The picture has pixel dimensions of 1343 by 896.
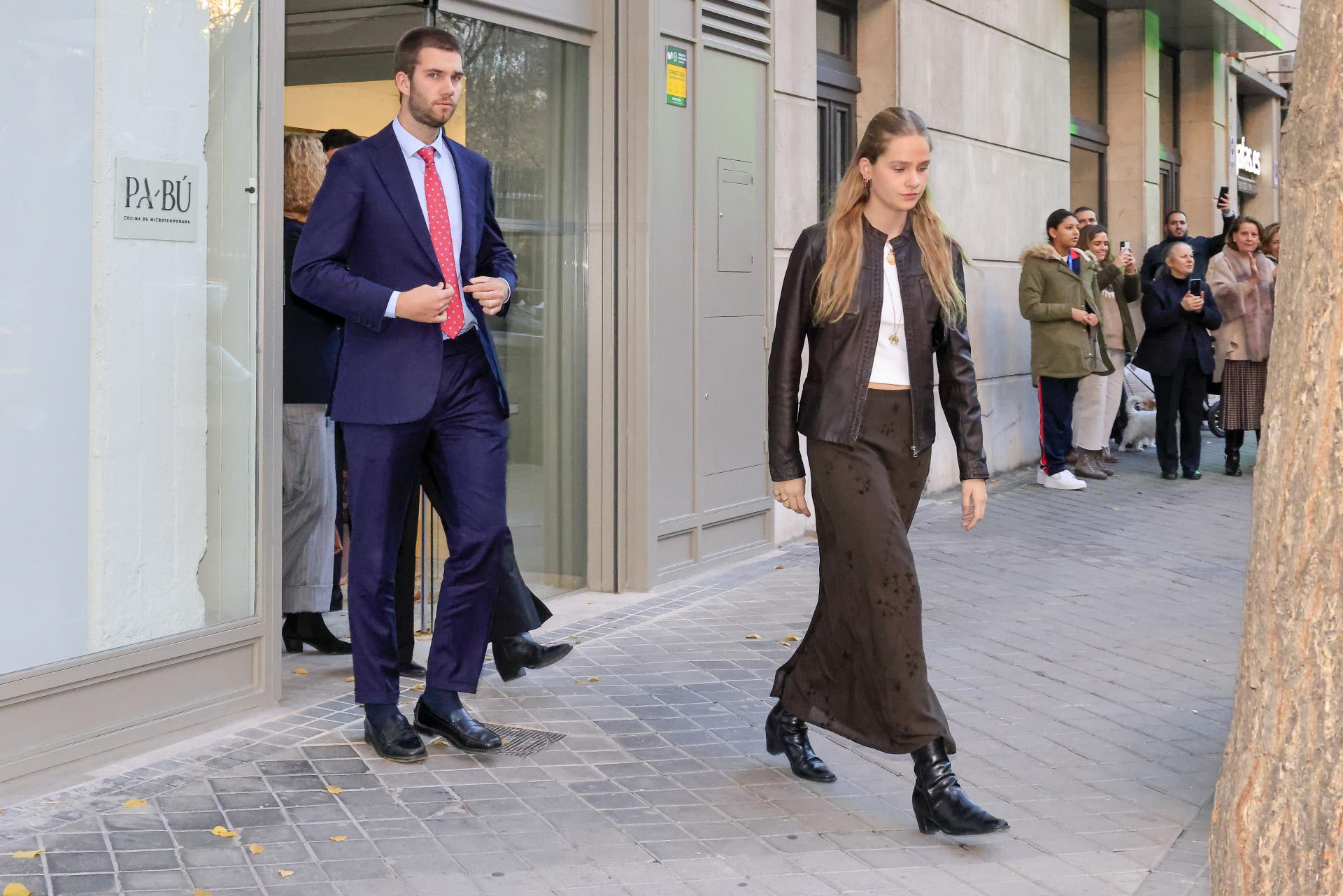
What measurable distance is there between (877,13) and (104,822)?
8714 mm

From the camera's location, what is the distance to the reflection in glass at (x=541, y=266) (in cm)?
759

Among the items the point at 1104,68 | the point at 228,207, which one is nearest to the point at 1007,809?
the point at 228,207

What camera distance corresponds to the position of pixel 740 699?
5.96 m

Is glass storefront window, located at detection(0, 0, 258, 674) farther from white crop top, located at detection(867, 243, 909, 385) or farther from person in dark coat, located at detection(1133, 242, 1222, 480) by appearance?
person in dark coat, located at detection(1133, 242, 1222, 480)

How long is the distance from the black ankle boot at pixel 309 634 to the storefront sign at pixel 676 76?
328cm

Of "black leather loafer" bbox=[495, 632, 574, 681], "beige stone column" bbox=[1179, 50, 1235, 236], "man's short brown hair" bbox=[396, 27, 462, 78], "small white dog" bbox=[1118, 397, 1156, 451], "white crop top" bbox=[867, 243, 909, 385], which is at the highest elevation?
"beige stone column" bbox=[1179, 50, 1235, 236]

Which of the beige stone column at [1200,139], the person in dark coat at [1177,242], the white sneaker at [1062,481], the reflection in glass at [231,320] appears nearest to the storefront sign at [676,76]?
the reflection in glass at [231,320]

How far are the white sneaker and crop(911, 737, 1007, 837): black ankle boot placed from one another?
27.2 feet

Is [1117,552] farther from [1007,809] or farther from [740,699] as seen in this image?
[1007,809]

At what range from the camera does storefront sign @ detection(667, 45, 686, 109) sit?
8.23m

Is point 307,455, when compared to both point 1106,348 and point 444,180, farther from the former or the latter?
point 1106,348

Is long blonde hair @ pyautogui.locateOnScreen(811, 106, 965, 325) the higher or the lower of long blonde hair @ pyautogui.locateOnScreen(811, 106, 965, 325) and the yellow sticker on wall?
the lower

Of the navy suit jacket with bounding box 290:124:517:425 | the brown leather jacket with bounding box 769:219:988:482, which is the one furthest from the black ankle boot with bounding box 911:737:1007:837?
the navy suit jacket with bounding box 290:124:517:425

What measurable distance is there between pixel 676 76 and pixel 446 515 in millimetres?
3797
